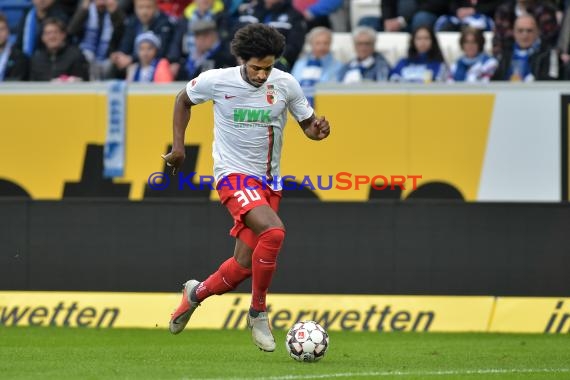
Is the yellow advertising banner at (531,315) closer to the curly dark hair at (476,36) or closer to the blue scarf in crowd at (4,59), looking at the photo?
the curly dark hair at (476,36)

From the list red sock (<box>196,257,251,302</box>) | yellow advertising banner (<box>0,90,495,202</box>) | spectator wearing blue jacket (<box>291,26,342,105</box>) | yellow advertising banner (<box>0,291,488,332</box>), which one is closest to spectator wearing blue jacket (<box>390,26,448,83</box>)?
spectator wearing blue jacket (<box>291,26,342,105</box>)

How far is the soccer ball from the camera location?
9375 mm

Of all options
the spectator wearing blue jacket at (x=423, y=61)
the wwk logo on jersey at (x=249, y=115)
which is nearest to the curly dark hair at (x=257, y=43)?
the wwk logo on jersey at (x=249, y=115)

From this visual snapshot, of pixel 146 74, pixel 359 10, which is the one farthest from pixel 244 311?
pixel 359 10

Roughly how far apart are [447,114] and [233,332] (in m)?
3.25

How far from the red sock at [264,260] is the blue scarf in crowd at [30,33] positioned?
824 centimetres

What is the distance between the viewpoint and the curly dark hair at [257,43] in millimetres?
9547

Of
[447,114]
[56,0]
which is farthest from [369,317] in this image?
[56,0]

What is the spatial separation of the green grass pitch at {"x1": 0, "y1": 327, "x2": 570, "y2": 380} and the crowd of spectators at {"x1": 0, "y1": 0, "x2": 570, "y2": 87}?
10.9ft

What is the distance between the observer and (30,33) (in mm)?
17297

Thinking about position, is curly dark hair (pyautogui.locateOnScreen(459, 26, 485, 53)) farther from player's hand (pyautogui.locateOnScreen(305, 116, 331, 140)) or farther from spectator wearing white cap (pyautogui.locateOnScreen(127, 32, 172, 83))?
player's hand (pyautogui.locateOnScreen(305, 116, 331, 140))

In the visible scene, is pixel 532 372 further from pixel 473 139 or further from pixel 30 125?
pixel 30 125

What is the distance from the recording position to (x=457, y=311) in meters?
13.2

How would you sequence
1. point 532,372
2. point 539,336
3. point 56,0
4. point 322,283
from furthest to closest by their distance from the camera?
point 56,0
point 322,283
point 539,336
point 532,372
